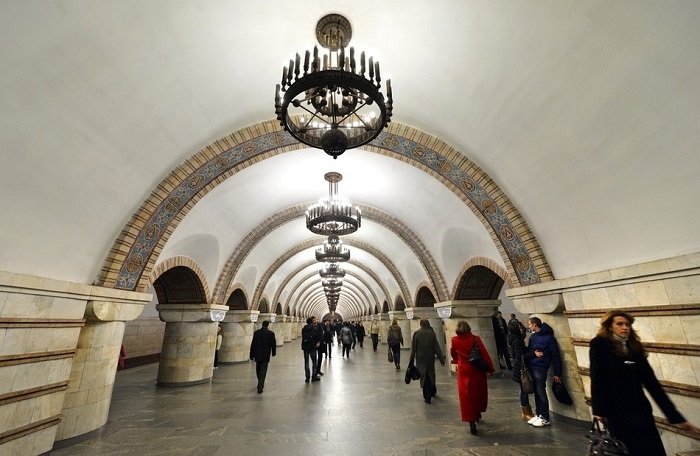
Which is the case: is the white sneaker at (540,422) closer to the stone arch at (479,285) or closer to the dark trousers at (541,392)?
the dark trousers at (541,392)

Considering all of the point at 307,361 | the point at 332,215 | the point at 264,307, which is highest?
the point at 332,215

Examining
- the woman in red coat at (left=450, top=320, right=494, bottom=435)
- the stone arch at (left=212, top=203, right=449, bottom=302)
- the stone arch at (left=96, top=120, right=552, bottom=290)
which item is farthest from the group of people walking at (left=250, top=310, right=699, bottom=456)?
the stone arch at (left=212, top=203, right=449, bottom=302)

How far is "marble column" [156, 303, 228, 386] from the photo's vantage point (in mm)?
7223

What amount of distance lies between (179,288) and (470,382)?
683 cm

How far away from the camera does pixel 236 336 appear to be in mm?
11234

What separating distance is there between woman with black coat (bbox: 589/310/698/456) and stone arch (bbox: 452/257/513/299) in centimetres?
350

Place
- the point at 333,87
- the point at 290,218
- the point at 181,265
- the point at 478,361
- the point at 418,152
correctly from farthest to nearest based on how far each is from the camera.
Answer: the point at 290,218 → the point at 181,265 → the point at 418,152 → the point at 478,361 → the point at 333,87

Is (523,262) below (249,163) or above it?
below

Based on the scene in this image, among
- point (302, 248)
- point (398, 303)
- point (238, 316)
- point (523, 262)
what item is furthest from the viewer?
point (398, 303)

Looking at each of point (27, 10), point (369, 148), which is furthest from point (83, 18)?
point (369, 148)

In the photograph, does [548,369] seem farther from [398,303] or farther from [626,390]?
[398,303]

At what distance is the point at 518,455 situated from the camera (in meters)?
3.31

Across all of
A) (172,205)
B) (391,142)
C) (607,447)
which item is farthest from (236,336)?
(607,447)

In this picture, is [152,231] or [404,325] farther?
[404,325]
